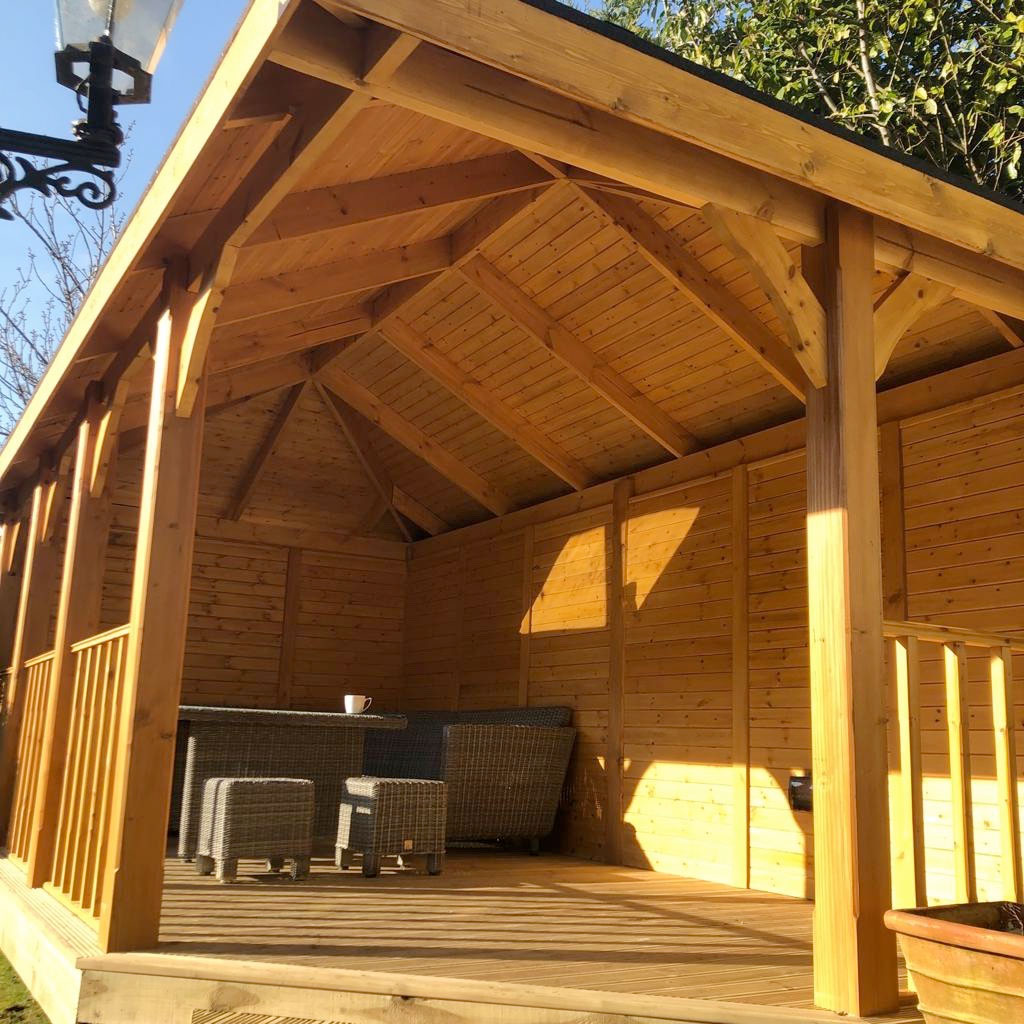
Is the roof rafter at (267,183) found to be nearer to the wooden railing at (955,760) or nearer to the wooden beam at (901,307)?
the wooden beam at (901,307)

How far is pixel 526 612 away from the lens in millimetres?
8391

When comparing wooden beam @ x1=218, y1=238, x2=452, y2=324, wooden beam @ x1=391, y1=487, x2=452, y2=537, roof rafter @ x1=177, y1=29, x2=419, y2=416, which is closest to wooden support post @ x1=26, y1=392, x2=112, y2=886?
wooden beam @ x1=218, y1=238, x2=452, y2=324

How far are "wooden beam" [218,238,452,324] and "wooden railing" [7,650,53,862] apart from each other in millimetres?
2132

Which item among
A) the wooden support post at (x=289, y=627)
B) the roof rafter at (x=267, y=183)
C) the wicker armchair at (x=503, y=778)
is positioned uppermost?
the roof rafter at (x=267, y=183)

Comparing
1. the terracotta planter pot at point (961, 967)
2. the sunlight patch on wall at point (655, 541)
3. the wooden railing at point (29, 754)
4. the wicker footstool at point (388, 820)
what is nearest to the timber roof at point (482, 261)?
the sunlight patch on wall at point (655, 541)

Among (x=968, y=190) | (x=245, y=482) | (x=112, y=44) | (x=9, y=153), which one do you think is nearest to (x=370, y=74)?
(x=112, y=44)

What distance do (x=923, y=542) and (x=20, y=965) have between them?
14.6 ft

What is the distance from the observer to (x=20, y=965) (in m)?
4.30

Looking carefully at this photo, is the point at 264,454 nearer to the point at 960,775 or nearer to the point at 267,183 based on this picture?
the point at 267,183

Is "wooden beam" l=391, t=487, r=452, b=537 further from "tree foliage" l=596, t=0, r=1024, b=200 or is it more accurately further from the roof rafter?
the roof rafter

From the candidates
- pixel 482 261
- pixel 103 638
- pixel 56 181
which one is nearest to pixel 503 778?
pixel 482 261

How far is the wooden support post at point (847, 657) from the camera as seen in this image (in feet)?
9.62

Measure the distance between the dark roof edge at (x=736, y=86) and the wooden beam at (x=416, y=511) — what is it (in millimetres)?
6693

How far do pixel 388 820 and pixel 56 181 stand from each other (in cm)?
398
